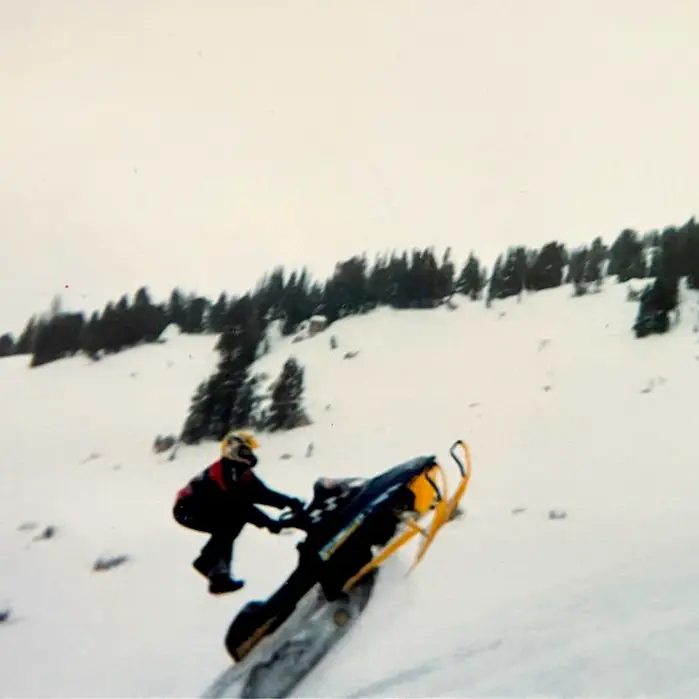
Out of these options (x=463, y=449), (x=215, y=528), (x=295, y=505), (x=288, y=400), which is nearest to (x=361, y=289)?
(x=288, y=400)

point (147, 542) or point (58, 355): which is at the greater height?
point (58, 355)

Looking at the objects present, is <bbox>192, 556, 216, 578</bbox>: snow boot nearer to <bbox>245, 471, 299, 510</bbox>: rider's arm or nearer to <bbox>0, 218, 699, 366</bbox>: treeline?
<bbox>245, 471, 299, 510</bbox>: rider's arm

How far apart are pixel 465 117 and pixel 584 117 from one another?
1.22ft

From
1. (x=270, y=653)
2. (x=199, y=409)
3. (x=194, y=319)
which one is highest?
(x=194, y=319)

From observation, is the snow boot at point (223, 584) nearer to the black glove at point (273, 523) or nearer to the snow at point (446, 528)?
the snow at point (446, 528)

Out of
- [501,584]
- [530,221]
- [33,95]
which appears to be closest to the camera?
[501,584]

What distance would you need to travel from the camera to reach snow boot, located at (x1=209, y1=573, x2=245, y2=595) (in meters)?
2.44

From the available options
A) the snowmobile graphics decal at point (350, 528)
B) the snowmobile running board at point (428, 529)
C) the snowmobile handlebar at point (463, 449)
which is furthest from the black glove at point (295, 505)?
the snowmobile handlebar at point (463, 449)

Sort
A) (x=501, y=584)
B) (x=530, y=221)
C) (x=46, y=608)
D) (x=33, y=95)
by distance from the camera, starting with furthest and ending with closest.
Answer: (x=33, y=95) < (x=530, y=221) < (x=46, y=608) < (x=501, y=584)

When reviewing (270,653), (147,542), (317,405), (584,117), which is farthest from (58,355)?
(584,117)

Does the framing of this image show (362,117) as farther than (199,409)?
Yes

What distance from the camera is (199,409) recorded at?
2.61 metres

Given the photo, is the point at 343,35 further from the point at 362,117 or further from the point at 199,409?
the point at 199,409

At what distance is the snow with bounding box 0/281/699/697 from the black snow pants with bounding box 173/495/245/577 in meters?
0.04
